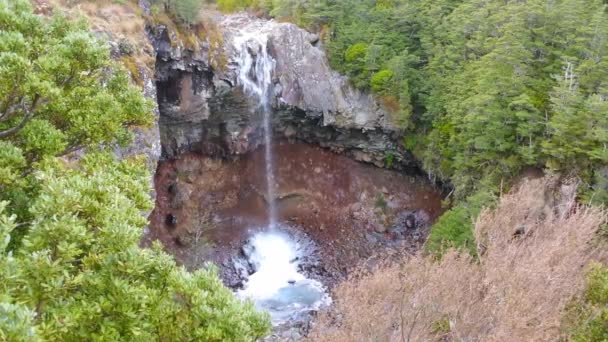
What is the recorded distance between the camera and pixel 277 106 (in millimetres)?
28344

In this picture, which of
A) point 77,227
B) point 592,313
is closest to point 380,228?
point 592,313

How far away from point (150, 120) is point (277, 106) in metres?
19.6

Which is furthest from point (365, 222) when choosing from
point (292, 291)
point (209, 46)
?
point (209, 46)

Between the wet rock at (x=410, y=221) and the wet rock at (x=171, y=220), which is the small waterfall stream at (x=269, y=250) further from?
the wet rock at (x=410, y=221)

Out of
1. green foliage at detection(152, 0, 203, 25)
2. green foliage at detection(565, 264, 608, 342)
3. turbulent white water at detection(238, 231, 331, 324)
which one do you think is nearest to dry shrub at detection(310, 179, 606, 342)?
green foliage at detection(565, 264, 608, 342)

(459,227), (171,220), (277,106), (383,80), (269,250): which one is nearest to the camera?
(459,227)

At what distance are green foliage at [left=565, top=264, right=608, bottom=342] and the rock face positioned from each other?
16.5m

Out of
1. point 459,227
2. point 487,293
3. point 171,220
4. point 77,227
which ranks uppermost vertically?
point 77,227

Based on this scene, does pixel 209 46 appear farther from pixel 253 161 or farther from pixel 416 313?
pixel 416 313

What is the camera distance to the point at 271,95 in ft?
92.5

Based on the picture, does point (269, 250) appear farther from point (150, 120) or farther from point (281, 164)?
point (150, 120)

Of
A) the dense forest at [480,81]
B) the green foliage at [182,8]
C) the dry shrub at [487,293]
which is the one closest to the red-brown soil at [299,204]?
the dense forest at [480,81]

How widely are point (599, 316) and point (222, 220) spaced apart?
64.2 feet

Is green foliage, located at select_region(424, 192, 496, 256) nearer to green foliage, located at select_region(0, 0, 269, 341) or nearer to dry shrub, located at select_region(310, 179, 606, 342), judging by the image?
dry shrub, located at select_region(310, 179, 606, 342)
